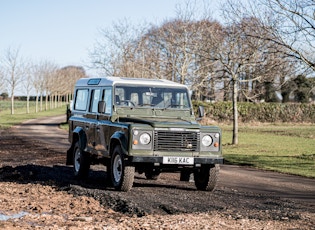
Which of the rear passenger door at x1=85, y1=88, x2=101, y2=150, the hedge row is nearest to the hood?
the rear passenger door at x1=85, y1=88, x2=101, y2=150

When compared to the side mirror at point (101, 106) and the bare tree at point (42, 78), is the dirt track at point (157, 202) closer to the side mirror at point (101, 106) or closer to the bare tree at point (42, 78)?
the side mirror at point (101, 106)

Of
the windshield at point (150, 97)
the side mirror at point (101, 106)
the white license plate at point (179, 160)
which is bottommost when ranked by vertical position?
the white license plate at point (179, 160)

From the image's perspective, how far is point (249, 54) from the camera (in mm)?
24438

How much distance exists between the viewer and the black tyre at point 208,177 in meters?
11.8

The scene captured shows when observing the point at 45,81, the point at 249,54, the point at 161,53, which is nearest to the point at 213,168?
the point at 249,54

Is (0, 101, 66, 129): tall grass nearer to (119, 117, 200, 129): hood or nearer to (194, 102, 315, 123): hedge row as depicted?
(194, 102, 315, 123): hedge row

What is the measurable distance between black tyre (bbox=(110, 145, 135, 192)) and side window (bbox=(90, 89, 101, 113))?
6.34ft

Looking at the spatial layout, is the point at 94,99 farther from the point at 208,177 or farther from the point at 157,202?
the point at 157,202

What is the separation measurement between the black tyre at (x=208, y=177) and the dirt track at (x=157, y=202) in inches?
7.5

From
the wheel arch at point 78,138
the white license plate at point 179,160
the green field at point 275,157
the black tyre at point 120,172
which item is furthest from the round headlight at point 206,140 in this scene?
the green field at point 275,157

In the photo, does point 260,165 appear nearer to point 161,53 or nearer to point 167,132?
point 167,132

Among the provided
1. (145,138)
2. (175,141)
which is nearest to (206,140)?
(175,141)

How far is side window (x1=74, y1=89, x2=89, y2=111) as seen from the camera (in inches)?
567

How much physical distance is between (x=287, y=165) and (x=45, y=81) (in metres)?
67.6
